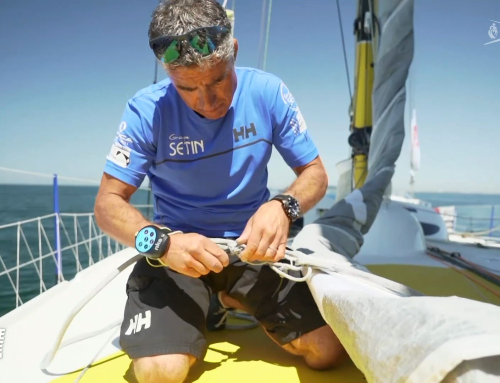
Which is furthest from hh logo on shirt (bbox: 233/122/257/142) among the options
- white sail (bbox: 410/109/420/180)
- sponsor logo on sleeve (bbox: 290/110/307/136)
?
white sail (bbox: 410/109/420/180)

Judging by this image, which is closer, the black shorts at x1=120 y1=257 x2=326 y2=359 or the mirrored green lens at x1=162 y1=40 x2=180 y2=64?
the mirrored green lens at x1=162 y1=40 x2=180 y2=64

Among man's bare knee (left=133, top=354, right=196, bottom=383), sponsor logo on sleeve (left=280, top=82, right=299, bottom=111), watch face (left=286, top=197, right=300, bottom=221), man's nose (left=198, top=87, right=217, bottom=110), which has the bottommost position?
man's bare knee (left=133, top=354, right=196, bottom=383)

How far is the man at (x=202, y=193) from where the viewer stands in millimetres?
1154

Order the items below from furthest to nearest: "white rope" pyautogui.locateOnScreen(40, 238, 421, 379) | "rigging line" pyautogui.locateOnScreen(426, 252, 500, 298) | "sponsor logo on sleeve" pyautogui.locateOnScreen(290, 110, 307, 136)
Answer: "rigging line" pyautogui.locateOnScreen(426, 252, 500, 298), "sponsor logo on sleeve" pyautogui.locateOnScreen(290, 110, 307, 136), "white rope" pyautogui.locateOnScreen(40, 238, 421, 379)

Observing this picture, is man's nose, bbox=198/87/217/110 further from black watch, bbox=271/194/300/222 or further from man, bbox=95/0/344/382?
black watch, bbox=271/194/300/222

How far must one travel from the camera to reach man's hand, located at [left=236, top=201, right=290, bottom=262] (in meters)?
1.15

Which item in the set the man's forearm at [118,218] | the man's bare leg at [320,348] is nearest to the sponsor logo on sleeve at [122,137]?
the man's forearm at [118,218]

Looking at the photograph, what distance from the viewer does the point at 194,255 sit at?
113 cm

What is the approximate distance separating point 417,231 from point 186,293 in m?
1.93

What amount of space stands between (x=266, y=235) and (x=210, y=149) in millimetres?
380

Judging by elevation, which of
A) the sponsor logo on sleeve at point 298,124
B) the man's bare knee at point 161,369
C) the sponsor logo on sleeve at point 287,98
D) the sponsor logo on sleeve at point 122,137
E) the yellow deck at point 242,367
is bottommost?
the yellow deck at point 242,367

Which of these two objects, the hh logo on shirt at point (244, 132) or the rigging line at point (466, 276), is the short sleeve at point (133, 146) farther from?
the rigging line at point (466, 276)

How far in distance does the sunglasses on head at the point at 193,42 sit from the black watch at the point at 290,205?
45 centimetres

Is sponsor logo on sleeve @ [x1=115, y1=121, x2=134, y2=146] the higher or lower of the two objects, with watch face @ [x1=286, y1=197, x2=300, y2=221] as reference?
higher
